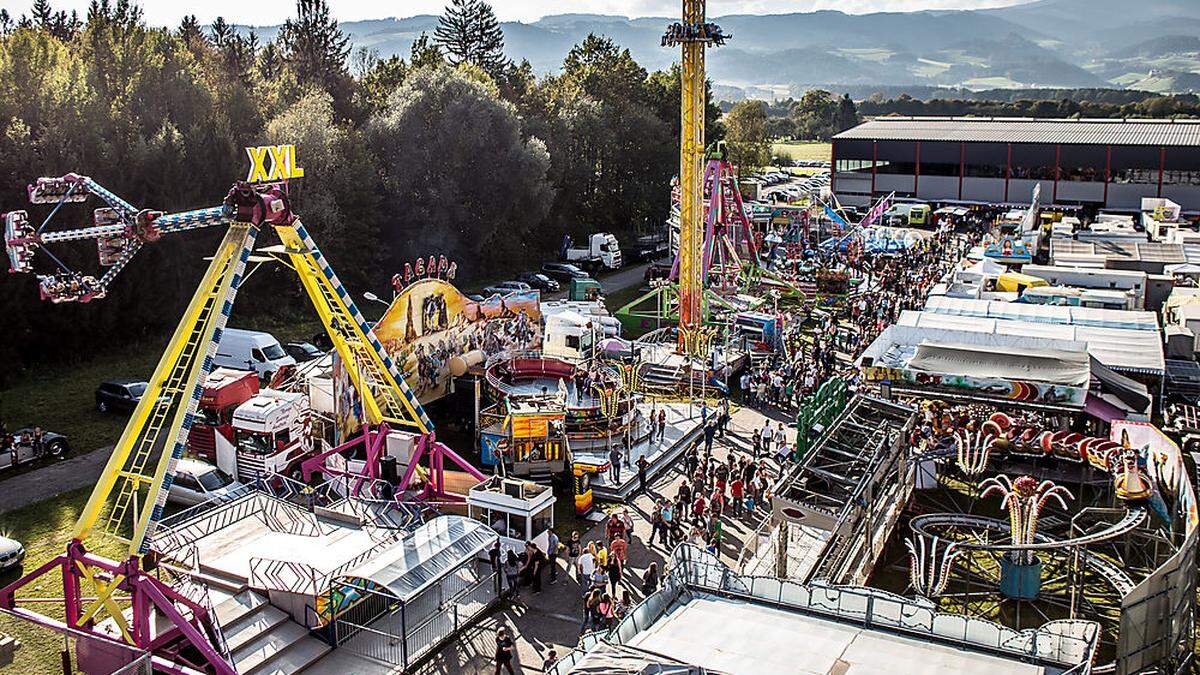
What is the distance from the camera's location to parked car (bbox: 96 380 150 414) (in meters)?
27.2

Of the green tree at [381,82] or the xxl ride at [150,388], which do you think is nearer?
the xxl ride at [150,388]

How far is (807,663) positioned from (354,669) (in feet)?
25.8

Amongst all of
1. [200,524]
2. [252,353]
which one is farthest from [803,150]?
[200,524]

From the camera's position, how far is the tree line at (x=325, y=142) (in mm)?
33469

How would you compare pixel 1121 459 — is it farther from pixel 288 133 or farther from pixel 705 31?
pixel 288 133

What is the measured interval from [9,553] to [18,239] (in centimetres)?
721

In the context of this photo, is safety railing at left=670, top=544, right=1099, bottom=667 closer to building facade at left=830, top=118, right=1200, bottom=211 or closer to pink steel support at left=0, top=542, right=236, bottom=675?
pink steel support at left=0, top=542, right=236, bottom=675

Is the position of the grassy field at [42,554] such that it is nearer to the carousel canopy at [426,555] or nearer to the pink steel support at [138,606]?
the pink steel support at [138,606]

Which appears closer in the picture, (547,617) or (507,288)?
(547,617)

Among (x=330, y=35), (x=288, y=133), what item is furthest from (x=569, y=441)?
(x=330, y=35)

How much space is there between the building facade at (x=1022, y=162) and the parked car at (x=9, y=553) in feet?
199

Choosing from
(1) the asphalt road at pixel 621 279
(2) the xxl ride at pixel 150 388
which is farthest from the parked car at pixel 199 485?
(1) the asphalt road at pixel 621 279

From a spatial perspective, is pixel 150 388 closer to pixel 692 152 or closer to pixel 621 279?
pixel 692 152

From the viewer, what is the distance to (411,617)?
16172 millimetres
